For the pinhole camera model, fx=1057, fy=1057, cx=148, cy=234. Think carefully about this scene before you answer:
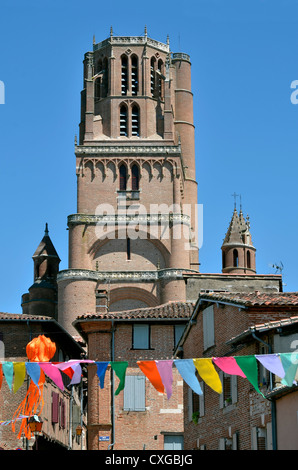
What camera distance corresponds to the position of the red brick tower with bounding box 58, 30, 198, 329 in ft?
254

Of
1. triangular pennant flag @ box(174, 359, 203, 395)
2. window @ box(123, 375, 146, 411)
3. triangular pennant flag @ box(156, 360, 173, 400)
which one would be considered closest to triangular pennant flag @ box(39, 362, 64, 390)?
triangular pennant flag @ box(156, 360, 173, 400)

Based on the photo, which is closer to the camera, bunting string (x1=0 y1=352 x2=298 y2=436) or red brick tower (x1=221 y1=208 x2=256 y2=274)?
bunting string (x1=0 y1=352 x2=298 y2=436)

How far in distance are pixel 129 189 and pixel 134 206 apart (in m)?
1.58

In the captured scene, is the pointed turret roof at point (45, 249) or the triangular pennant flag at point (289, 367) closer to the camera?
the triangular pennant flag at point (289, 367)

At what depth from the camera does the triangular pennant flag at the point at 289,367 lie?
22453 mm

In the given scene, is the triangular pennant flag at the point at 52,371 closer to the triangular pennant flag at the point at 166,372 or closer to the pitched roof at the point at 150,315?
the triangular pennant flag at the point at 166,372

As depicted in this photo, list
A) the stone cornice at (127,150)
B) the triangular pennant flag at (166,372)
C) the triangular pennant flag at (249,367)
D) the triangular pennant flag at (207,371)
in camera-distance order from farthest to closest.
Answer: the stone cornice at (127,150) → the triangular pennant flag at (166,372) → the triangular pennant flag at (207,371) → the triangular pennant flag at (249,367)

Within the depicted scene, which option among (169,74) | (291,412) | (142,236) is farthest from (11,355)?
(169,74)

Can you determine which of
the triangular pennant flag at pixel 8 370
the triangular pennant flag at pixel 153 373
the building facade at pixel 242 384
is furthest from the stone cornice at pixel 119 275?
the triangular pennant flag at pixel 153 373

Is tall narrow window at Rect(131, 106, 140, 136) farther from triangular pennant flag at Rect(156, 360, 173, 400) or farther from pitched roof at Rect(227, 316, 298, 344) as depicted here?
triangular pennant flag at Rect(156, 360, 173, 400)

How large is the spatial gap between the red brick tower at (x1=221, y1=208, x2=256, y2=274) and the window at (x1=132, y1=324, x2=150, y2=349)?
1579 inches

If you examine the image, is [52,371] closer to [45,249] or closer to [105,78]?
[45,249]

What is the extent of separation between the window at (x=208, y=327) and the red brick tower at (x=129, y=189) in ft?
132
